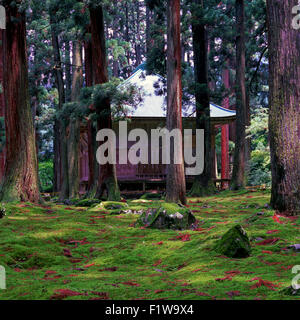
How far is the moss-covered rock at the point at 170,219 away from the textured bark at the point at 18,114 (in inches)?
173

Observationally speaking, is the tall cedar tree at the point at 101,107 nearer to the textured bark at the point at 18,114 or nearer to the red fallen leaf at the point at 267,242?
the textured bark at the point at 18,114

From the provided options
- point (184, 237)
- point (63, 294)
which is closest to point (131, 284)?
point (63, 294)

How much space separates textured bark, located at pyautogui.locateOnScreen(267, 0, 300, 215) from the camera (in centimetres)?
809

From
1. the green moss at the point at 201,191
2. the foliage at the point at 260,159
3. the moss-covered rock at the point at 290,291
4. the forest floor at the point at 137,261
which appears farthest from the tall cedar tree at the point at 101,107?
the moss-covered rock at the point at 290,291

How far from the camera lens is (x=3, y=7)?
12211 mm

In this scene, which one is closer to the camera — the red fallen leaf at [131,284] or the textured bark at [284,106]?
the red fallen leaf at [131,284]

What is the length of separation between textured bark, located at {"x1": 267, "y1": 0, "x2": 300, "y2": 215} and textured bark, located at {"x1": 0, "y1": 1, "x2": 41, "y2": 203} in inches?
260

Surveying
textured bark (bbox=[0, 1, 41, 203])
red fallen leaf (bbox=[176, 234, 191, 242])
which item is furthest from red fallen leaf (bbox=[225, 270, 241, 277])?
textured bark (bbox=[0, 1, 41, 203])

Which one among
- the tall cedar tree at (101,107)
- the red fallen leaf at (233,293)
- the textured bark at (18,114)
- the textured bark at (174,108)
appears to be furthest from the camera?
the tall cedar tree at (101,107)

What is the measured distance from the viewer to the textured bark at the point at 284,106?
809 cm

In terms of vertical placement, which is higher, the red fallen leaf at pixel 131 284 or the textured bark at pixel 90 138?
the textured bark at pixel 90 138

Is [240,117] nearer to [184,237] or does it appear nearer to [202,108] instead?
[202,108]

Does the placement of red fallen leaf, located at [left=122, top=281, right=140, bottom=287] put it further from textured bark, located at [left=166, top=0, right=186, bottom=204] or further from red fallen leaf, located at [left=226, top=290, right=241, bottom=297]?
textured bark, located at [left=166, top=0, right=186, bottom=204]

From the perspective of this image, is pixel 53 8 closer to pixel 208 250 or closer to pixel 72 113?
pixel 72 113
